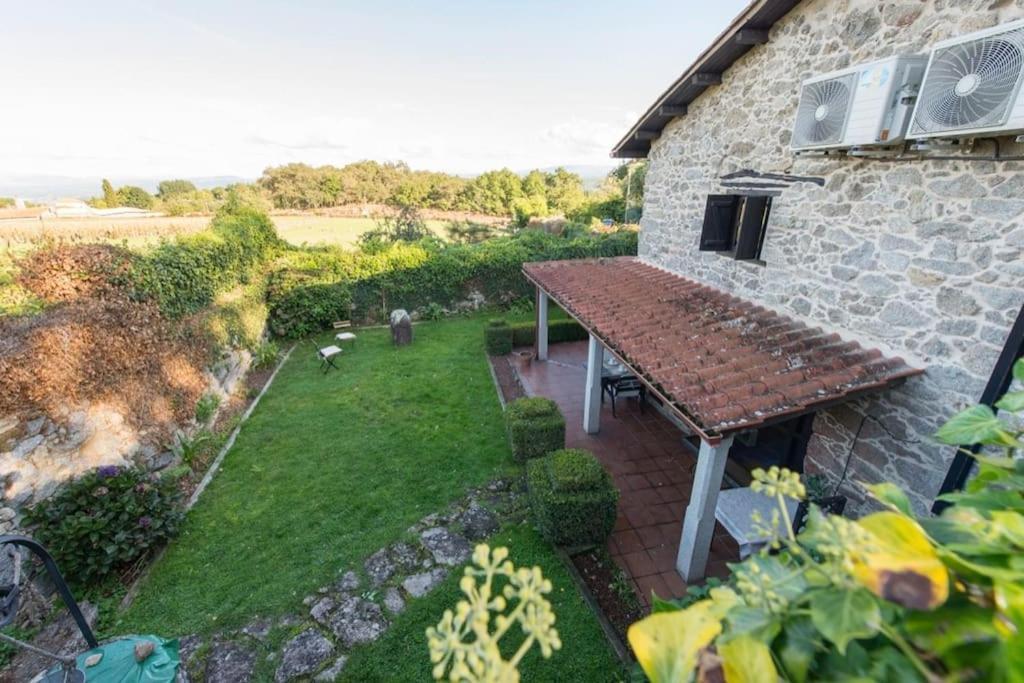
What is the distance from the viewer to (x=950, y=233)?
4.02m

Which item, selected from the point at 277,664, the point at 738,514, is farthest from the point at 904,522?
the point at 277,664

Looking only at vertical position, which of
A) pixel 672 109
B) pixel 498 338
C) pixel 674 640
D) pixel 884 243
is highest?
pixel 672 109

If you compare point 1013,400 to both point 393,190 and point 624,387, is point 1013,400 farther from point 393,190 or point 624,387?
point 393,190

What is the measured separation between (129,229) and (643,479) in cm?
1458

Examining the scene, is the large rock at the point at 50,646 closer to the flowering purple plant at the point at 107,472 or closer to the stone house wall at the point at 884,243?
the flowering purple plant at the point at 107,472

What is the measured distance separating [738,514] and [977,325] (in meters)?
3.00

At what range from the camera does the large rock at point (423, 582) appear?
17.4 ft

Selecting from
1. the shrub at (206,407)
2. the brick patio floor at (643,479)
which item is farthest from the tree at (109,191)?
the brick patio floor at (643,479)

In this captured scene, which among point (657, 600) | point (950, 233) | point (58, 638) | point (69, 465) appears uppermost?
point (950, 233)

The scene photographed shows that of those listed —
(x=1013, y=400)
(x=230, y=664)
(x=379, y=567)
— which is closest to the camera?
(x=1013, y=400)

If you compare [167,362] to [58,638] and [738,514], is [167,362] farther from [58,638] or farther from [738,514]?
[738,514]

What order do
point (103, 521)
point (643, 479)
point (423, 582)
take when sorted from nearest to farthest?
point (423, 582) < point (103, 521) < point (643, 479)

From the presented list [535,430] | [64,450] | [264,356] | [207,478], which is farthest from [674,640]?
[264,356]

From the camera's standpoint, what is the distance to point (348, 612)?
16.7ft
